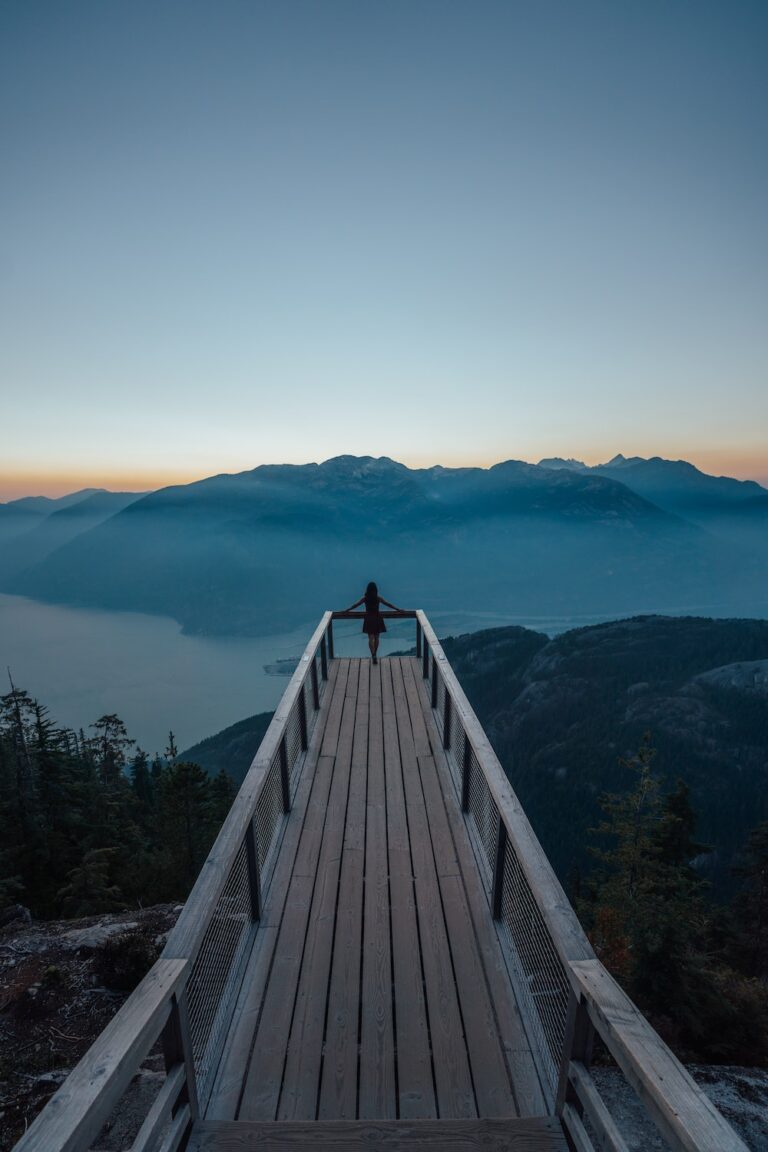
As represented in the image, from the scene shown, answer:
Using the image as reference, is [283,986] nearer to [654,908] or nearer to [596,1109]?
[596,1109]

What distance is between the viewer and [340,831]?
4750 millimetres

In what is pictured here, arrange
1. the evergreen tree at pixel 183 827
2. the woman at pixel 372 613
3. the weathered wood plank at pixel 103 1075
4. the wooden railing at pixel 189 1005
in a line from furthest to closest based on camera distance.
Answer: the evergreen tree at pixel 183 827 → the woman at pixel 372 613 → the wooden railing at pixel 189 1005 → the weathered wood plank at pixel 103 1075

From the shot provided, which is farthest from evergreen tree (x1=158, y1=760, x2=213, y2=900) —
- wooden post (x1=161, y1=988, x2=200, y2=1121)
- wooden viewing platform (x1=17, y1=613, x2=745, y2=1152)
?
wooden post (x1=161, y1=988, x2=200, y2=1121)

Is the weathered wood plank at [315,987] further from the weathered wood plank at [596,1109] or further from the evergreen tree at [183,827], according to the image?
the evergreen tree at [183,827]

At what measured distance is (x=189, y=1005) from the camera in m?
2.36

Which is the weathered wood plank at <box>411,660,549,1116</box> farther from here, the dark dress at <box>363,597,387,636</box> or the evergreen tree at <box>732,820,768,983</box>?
the evergreen tree at <box>732,820,768,983</box>

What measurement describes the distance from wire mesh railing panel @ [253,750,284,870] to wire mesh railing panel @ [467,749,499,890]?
5.07 ft

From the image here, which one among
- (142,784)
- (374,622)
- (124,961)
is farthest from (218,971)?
(142,784)

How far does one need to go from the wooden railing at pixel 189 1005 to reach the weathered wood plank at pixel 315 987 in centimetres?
36

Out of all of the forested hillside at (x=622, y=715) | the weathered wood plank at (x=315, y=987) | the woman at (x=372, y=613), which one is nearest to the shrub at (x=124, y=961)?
the weathered wood plank at (x=315, y=987)

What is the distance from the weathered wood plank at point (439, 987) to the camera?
2.49 metres

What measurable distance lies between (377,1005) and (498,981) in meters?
0.71

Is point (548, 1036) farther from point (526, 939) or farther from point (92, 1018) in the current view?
point (92, 1018)

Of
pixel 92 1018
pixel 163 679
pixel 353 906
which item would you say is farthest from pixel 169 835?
pixel 163 679
